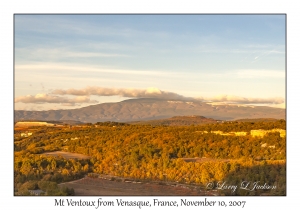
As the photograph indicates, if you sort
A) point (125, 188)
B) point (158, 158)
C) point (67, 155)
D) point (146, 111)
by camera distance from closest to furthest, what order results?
point (125, 188) < point (158, 158) < point (67, 155) < point (146, 111)

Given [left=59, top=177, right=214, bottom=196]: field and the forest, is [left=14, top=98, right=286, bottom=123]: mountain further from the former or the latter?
[left=59, top=177, right=214, bottom=196]: field

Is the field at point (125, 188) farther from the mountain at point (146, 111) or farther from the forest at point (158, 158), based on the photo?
the mountain at point (146, 111)

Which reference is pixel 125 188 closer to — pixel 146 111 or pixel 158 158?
pixel 158 158

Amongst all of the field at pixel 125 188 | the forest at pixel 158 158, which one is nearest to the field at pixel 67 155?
the forest at pixel 158 158

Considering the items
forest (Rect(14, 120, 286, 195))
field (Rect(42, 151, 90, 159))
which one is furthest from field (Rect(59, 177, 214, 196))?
field (Rect(42, 151, 90, 159))

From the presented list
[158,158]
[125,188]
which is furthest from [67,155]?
[125,188]
